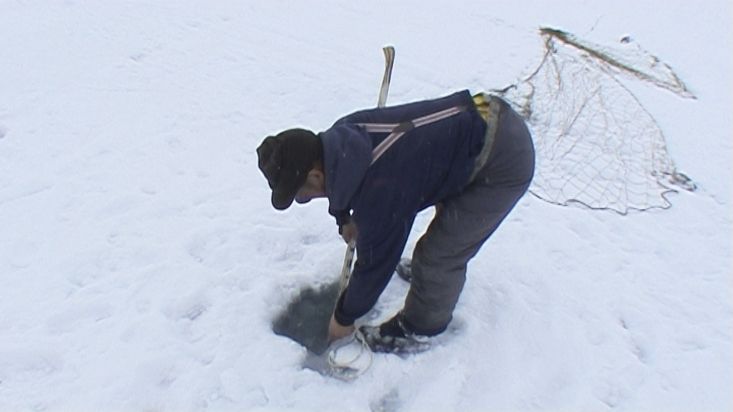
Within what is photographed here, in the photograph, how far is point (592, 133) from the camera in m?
5.06

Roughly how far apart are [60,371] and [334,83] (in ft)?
11.2

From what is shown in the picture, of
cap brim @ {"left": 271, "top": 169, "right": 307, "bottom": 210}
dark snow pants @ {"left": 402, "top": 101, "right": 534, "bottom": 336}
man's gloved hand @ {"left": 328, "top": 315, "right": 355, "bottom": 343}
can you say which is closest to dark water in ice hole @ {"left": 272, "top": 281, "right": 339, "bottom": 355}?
man's gloved hand @ {"left": 328, "top": 315, "right": 355, "bottom": 343}

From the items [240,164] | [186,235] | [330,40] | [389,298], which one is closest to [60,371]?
[186,235]

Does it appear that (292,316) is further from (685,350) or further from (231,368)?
(685,350)

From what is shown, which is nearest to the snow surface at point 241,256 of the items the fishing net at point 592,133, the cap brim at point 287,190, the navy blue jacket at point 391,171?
the fishing net at point 592,133

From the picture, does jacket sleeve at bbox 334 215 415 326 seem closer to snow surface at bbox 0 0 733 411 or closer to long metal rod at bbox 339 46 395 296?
long metal rod at bbox 339 46 395 296

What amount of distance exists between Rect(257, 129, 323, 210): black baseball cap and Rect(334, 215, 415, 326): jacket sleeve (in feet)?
1.07

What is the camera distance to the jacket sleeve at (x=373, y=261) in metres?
2.31

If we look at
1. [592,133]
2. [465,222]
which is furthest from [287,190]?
[592,133]

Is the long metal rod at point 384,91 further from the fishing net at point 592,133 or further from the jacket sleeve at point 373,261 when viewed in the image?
the fishing net at point 592,133

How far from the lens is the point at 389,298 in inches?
130

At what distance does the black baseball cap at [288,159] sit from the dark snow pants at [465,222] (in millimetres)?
703

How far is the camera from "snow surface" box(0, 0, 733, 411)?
2.84 metres

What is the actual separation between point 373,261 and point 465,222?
1.44 feet
